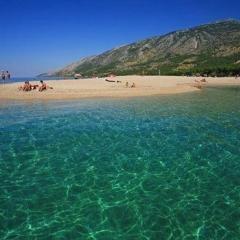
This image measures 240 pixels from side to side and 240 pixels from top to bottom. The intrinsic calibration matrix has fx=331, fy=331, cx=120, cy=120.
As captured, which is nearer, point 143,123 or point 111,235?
point 111,235

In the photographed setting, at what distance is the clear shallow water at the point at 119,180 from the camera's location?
11.0 metres

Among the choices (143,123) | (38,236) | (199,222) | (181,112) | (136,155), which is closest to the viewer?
(38,236)

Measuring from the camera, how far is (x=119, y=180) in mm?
14984

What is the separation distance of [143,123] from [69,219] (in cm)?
1755

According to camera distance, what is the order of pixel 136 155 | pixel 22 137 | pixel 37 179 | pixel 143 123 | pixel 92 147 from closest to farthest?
pixel 37 179 < pixel 136 155 < pixel 92 147 < pixel 22 137 < pixel 143 123

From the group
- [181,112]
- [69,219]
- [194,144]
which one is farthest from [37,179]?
[181,112]

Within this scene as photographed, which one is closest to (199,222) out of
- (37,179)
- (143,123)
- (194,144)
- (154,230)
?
(154,230)

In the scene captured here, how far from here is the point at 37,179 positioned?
1506cm

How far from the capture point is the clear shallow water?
36.0ft

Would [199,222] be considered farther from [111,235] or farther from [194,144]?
[194,144]

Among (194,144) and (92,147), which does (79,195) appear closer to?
(92,147)

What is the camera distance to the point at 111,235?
412 inches

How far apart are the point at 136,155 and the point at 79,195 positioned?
605 centimetres

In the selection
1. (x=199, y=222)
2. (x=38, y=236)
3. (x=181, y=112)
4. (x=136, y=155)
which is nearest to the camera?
(x=38, y=236)
